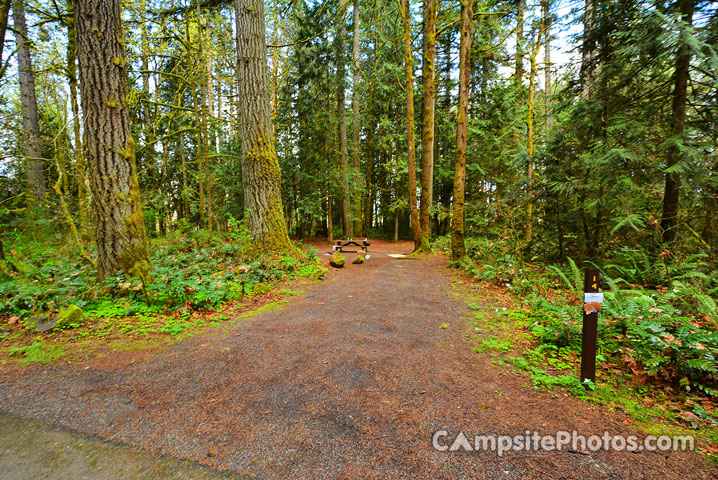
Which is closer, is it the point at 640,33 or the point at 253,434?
the point at 253,434

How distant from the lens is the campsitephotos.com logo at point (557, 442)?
6.53 ft

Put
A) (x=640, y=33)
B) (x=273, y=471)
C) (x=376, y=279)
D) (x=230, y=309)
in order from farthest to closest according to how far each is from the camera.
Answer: (x=376, y=279)
(x=640, y=33)
(x=230, y=309)
(x=273, y=471)

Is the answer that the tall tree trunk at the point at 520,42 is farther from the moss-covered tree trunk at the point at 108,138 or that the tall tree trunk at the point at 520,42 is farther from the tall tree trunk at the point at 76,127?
the tall tree trunk at the point at 76,127

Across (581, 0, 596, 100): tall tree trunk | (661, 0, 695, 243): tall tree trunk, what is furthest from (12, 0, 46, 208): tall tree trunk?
(661, 0, 695, 243): tall tree trunk

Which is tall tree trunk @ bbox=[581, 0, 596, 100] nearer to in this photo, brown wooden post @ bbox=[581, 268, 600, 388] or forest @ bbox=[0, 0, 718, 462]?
forest @ bbox=[0, 0, 718, 462]

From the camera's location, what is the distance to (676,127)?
225 inches

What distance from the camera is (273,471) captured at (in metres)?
1.78

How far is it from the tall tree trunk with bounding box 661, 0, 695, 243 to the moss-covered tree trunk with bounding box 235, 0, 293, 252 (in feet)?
28.4

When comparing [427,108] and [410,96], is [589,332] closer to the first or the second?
[427,108]

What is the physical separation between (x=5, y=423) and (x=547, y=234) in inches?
406

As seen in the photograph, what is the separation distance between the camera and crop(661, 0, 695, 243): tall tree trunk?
5.46 m

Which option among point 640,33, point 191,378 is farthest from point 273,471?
point 640,33

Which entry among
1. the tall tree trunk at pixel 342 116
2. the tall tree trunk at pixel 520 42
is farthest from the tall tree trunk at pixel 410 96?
the tall tree trunk at pixel 342 116

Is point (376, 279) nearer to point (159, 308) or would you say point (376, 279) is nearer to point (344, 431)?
point (159, 308)
